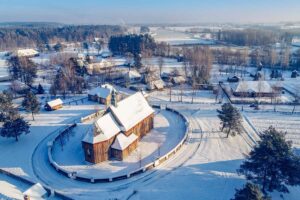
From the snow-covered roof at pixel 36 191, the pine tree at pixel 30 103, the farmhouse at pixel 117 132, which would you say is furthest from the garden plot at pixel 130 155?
the pine tree at pixel 30 103

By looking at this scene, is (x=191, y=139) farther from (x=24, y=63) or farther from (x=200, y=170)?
(x=24, y=63)

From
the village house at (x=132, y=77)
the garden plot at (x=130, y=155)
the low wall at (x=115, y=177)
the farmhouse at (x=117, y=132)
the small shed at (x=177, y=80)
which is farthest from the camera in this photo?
the village house at (x=132, y=77)

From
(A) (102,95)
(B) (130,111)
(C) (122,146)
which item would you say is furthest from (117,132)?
(A) (102,95)

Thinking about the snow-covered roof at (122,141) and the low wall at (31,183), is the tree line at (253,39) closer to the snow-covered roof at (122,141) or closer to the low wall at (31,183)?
the snow-covered roof at (122,141)

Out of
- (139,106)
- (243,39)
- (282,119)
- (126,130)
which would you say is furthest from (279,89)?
(243,39)

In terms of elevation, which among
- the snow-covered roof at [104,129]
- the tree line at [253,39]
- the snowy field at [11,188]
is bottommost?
the snowy field at [11,188]

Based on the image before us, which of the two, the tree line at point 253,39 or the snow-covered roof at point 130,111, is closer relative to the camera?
the snow-covered roof at point 130,111

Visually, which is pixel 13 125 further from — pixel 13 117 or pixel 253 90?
pixel 253 90
